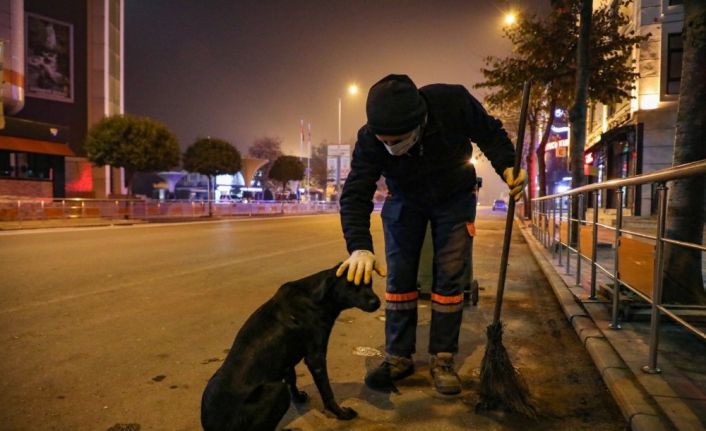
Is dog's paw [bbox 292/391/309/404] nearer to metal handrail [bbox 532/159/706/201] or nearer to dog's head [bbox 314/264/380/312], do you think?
dog's head [bbox 314/264/380/312]

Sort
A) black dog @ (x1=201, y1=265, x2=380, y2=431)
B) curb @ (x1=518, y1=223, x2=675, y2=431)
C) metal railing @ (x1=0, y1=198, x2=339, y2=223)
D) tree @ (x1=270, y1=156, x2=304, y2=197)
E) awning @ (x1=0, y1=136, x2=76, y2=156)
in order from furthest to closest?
tree @ (x1=270, y1=156, x2=304, y2=197), awning @ (x1=0, y1=136, x2=76, y2=156), metal railing @ (x1=0, y1=198, x2=339, y2=223), curb @ (x1=518, y1=223, x2=675, y2=431), black dog @ (x1=201, y1=265, x2=380, y2=431)

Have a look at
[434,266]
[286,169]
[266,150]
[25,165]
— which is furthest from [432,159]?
[266,150]

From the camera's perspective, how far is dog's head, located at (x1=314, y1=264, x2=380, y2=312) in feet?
7.59

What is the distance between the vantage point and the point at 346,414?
249cm

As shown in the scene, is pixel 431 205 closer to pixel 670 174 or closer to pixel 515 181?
pixel 515 181

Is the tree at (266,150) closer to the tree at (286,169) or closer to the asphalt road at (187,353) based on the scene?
the tree at (286,169)

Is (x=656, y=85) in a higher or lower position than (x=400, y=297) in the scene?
higher

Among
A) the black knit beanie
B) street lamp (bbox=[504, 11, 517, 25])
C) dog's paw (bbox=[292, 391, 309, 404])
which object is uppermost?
street lamp (bbox=[504, 11, 517, 25])

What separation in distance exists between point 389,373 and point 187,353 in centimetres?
157

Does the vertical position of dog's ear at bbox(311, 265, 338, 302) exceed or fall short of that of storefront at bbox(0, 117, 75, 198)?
it falls short

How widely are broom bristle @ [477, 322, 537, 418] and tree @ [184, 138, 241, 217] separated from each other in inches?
1287

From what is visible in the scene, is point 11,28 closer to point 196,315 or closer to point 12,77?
point 12,77

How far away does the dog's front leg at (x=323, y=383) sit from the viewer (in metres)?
2.29

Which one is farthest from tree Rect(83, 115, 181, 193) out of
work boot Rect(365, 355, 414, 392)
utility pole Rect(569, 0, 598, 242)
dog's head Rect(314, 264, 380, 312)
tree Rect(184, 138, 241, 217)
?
dog's head Rect(314, 264, 380, 312)
